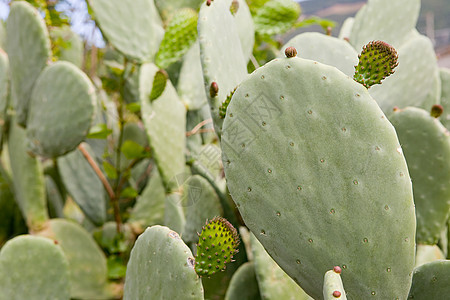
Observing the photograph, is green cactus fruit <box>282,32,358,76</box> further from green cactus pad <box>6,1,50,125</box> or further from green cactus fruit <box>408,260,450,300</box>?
green cactus pad <box>6,1,50,125</box>

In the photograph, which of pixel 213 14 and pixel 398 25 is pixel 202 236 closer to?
pixel 213 14

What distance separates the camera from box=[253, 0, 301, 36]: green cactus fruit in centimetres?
151

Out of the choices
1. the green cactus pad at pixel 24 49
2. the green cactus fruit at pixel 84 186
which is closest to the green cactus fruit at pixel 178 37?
the green cactus pad at pixel 24 49

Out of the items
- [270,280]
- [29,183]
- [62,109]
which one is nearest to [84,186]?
[29,183]

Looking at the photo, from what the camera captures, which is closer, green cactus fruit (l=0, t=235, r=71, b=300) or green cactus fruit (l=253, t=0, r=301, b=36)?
green cactus fruit (l=0, t=235, r=71, b=300)

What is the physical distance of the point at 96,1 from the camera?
1344 millimetres

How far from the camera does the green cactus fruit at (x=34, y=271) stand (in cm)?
108

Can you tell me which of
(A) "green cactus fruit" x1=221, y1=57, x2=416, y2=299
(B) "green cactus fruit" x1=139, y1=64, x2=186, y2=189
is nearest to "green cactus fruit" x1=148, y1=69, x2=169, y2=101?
(B) "green cactus fruit" x1=139, y1=64, x2=186, y2=189

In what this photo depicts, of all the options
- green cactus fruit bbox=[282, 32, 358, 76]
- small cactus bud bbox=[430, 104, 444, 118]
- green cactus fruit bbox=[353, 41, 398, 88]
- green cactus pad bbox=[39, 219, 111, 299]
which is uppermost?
green cactus fruit bbox=[353, 41, 398, 88]

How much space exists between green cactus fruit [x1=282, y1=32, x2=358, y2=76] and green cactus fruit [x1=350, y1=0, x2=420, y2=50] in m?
0.33

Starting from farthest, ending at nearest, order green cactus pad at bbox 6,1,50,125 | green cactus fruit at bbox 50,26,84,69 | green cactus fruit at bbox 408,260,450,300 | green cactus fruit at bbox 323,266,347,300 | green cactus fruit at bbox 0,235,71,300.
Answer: green cactus fruit at bbox 50,26,84,69 < green cactus pad at bbox 6,1,50,125 < green cactus fruit at bbox 0,235,71,300 < green cactus fruit at bbox 408,260,450,300 < green cactus fruit at bbox 323,266,347,300

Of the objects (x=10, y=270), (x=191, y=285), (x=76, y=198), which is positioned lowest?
(x=76, y=198)

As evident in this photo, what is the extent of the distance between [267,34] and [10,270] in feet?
3.38

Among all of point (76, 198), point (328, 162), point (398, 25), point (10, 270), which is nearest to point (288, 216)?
point (328, 162)
